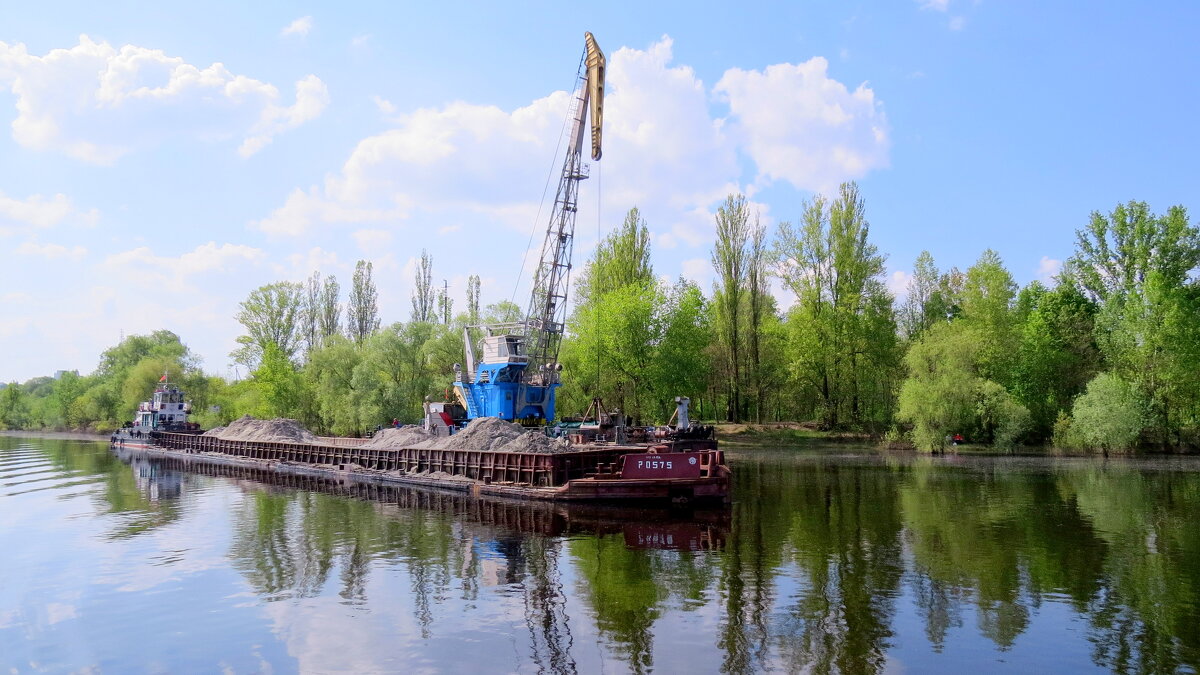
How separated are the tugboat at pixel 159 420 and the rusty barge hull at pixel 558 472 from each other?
31.1 m

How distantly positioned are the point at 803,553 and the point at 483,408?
1052 inches

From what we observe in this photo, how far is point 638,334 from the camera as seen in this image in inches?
2517

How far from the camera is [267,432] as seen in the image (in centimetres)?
5562

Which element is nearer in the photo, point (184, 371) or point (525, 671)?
point (525, 671)

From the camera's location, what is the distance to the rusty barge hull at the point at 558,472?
Answer: 89.8 ft

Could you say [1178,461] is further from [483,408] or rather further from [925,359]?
[483,408]

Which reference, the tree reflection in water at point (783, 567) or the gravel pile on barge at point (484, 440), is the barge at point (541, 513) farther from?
the gravel pile on barge at point (484, 440)

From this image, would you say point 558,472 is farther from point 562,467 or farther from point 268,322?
point 268,322

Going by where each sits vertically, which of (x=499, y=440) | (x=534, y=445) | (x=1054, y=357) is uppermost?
(x=1054, y=357)

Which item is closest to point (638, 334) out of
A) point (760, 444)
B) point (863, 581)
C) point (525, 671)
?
point (760, 444)

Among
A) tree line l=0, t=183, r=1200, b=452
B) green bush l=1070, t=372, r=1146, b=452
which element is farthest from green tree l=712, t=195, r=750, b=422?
green bush l=1070, t=372, r=1146, b=452

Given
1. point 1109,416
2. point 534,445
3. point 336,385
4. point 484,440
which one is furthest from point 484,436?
point 1109,416

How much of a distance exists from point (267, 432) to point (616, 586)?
46.2 m

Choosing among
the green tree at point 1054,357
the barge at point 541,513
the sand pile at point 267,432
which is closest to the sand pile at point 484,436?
the barge at point 541,513
